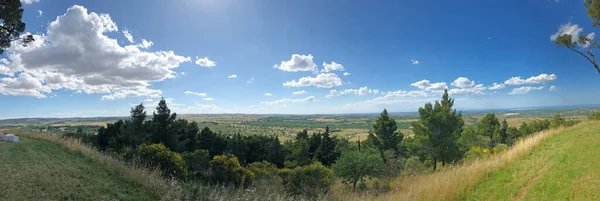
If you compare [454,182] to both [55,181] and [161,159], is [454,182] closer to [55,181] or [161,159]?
[55,181]

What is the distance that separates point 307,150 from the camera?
48938mm

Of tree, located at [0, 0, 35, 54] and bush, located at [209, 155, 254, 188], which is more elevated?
tree, located at [0, 0, 35, 54]

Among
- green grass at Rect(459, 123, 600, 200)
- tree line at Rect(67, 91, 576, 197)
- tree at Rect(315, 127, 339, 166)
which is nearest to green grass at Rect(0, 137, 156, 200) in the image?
tree line at Rect(67, 91, 576, 197)

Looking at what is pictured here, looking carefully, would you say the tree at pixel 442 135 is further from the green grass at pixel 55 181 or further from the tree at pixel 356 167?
the green grass at pixel 55 181

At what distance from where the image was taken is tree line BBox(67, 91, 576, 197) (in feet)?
50.2

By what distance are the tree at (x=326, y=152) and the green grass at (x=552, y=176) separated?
37217mm

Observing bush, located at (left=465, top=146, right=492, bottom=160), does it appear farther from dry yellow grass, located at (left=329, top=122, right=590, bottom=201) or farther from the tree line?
dry yellow grass, located at (left=329, top=122, right=590, bottom=201)

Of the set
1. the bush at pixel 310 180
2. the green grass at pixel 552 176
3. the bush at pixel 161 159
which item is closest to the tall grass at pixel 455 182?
the green grass at pixel 552 176

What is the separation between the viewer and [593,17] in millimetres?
12727

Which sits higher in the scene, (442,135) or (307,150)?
(442,135)

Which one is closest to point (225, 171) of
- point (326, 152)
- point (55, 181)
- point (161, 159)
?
point (161, 159)

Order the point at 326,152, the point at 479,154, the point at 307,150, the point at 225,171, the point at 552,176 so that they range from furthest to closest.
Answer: the point at 307,150 → the point at 326,152 → the point at 225,171 → the point at 479,154 → the point at 552,176

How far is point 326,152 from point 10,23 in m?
41.3

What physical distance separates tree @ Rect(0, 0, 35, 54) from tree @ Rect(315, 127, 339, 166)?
130 ft
